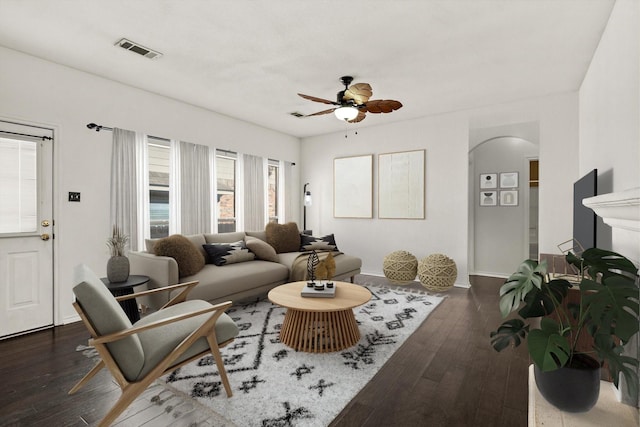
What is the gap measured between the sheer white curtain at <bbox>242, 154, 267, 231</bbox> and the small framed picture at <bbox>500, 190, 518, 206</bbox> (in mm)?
4169

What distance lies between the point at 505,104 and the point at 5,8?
5466 millimetres

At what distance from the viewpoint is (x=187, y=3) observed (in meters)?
2.38

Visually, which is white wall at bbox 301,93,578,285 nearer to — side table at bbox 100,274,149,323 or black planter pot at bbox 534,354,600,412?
black planter pot at bbox 534,354,600,412

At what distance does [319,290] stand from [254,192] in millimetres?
3035

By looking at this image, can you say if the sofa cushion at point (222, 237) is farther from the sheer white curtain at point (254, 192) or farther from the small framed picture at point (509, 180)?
the small framed picture at point (509, 180)

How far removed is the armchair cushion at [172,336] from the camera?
179 cm

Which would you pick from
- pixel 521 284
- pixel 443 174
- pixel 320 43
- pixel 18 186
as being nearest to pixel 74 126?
pixel 18 186

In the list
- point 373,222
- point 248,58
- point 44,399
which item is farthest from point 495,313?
point 44,399

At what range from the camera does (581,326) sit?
1183 mm

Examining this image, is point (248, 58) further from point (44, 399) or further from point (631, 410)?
point (631, 410)

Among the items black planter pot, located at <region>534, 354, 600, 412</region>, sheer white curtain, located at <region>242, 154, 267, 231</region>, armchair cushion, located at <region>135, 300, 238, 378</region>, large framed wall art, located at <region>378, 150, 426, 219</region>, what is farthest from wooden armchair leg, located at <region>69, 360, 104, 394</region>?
large framed wall art, located at <region>378, 150, 426, 219</region>

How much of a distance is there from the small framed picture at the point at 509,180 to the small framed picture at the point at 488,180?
9cm

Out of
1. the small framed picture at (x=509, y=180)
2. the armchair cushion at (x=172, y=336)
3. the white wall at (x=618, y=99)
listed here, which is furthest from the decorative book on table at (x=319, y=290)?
the small framed picture at (x=509, y=180)

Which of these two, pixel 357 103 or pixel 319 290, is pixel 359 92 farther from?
pixel 319 290
